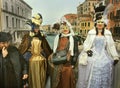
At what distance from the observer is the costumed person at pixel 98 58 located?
481 centimetres

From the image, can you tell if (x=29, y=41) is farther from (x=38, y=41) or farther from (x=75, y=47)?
(x=75, y=47)

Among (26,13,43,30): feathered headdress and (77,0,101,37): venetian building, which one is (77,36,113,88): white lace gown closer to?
(77,0,101,37): venetian building

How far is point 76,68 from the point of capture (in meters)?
5.16

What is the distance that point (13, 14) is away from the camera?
6.07m

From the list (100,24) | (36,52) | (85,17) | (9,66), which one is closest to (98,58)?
(100,24)

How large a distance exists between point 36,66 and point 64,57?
1.78 feet

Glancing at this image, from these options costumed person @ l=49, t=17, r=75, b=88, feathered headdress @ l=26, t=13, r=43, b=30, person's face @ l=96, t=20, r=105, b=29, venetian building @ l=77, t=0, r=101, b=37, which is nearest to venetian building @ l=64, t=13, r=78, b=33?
venetian building @ l=77, t=0, r=101, b=37

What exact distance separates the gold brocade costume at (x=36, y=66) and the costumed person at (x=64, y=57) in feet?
0.69

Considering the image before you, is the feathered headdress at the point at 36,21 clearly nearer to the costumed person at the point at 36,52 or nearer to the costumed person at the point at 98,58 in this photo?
the costumed person at the point at 36,52

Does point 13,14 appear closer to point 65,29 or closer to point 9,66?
point 65,29

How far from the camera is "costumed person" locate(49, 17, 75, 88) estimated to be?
5.09 meters

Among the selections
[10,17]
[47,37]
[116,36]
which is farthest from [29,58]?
[116,36]

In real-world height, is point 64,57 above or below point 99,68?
above

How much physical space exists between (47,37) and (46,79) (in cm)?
84
